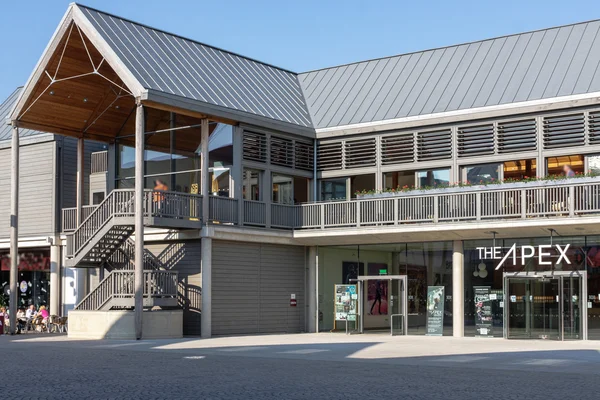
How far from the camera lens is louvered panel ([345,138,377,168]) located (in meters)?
31.2

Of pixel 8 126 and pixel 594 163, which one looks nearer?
pixel 594 163

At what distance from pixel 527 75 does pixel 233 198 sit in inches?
392

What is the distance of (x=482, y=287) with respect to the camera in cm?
2892

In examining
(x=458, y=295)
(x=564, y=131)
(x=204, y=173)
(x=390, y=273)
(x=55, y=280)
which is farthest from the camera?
(x=55, y=280)

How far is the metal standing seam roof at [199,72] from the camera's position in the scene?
28078 mm

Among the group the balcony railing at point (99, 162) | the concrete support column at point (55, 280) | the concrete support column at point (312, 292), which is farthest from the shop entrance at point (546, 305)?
the concrete support column at point (55, 280)

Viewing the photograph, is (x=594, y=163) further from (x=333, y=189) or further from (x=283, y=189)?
(x=283, y=189)

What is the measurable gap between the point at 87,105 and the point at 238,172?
6003 millimetres

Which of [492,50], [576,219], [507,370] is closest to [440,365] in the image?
[507,370]

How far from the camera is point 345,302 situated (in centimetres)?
3195

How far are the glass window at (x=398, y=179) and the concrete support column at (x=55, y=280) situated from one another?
42.6 ft

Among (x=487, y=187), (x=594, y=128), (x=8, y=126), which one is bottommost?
(x=487, y=187)

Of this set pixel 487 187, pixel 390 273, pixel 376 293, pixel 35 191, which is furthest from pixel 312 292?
pixel 35 191

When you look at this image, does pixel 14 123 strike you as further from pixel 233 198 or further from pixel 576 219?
pixel 576 219
